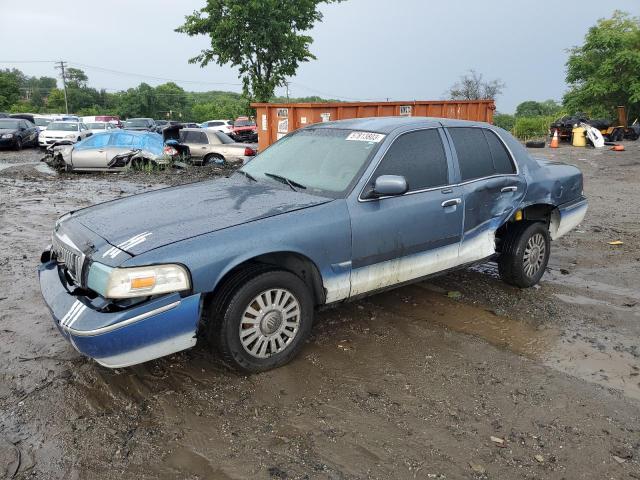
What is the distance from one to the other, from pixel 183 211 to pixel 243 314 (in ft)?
2.87

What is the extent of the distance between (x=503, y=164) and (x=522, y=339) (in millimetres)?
1620

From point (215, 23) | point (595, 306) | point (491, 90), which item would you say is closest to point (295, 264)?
point (595, 306)

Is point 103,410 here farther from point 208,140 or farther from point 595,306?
point 208,140

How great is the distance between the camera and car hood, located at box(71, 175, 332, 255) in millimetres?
3236

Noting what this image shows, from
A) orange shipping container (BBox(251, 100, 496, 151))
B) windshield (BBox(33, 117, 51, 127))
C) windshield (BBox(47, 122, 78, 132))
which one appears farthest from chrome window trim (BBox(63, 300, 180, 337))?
windshield (BBox(33, 117, 51, 127))

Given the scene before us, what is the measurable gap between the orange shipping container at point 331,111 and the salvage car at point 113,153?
3185mm

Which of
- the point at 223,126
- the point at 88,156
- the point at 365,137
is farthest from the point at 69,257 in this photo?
the point at 223,126

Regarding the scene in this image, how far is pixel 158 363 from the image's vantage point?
145 inches

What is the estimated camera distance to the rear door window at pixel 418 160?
13.3 ft

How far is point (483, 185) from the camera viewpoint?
14.9 feet

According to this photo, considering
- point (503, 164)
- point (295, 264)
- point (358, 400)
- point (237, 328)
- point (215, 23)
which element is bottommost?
point (358, 400)

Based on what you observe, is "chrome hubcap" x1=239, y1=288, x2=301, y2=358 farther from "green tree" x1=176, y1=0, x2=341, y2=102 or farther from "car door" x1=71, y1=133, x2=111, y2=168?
"green tree" x1=176, y1=0, x2=341, y2=102

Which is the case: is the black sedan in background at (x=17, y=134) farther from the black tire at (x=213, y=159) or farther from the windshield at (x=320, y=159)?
the windshield at (x=320, y=159)

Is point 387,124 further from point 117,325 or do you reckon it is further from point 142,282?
point 117,325
